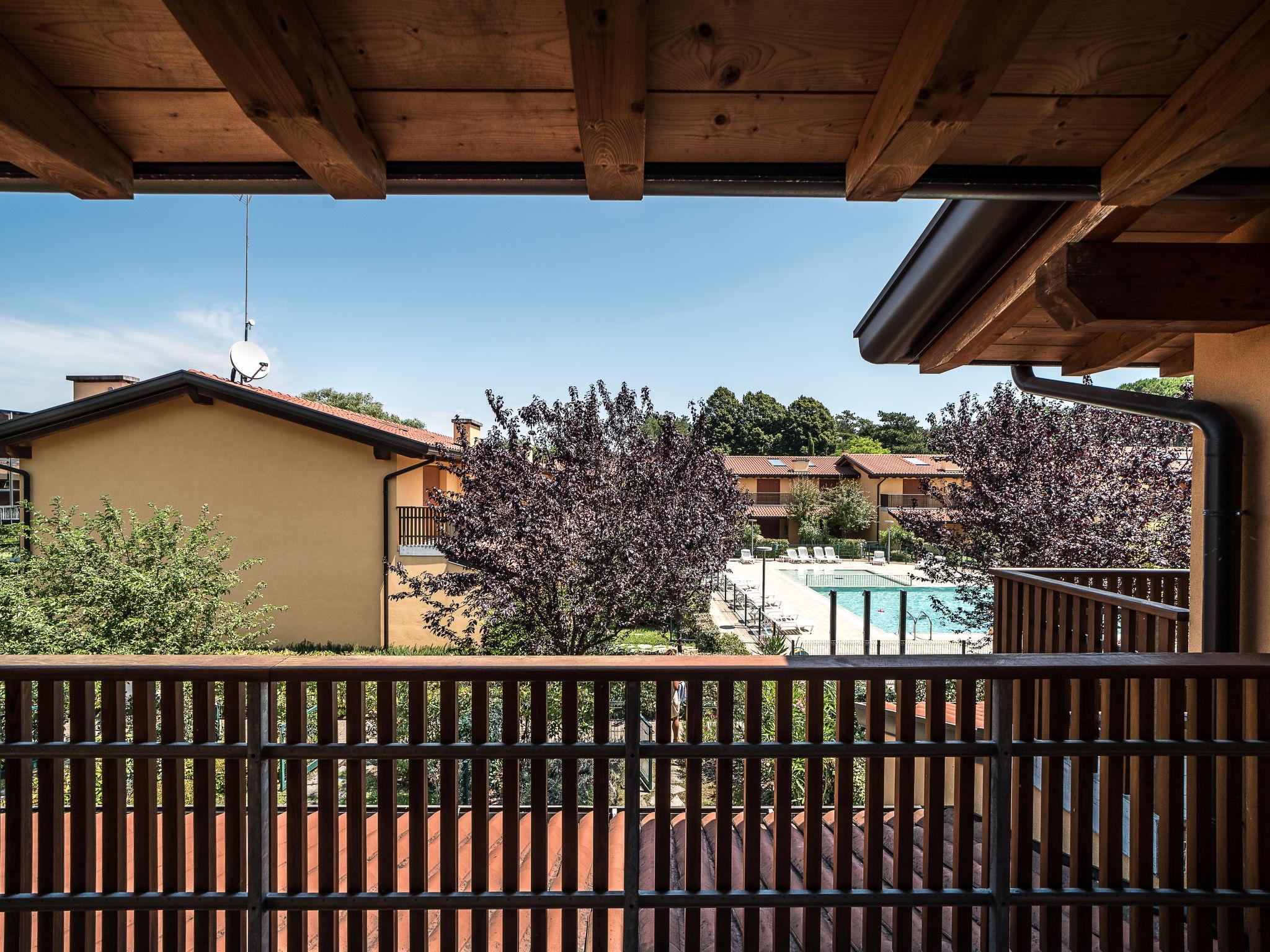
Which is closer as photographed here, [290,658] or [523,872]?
[290,658]

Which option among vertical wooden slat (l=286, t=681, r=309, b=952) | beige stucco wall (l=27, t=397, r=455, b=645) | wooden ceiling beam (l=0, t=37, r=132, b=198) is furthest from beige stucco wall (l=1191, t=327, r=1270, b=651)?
beige stucco wall (l=27, t=397, r=455, b=645)

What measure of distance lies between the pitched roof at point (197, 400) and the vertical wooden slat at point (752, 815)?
30.1ft

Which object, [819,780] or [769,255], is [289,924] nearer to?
[819,780]

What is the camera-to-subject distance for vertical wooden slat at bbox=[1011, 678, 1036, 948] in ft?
5.34

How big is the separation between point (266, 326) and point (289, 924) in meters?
44.9

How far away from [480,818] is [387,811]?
0.78 ft

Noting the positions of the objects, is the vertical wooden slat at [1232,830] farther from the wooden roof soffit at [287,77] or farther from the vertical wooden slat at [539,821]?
the wooden roof soffit at [287,77]

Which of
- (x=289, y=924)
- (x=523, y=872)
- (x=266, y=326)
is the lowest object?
(x=523, y=872)

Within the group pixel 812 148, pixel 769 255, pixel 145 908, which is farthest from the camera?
pixel 769 255

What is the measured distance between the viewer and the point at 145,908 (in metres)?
1.58

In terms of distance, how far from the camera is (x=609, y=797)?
1.55 m

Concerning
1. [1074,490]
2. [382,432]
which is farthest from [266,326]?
[1074,490]

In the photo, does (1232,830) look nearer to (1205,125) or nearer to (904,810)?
(904,810)

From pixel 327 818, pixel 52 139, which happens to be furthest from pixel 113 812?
pixel 52 139
